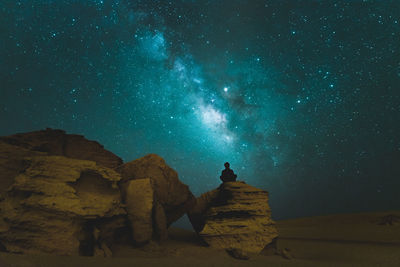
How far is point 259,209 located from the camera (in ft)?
29.8

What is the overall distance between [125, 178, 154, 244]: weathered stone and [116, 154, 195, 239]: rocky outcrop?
608 mm

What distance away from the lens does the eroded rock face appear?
573 centimetres

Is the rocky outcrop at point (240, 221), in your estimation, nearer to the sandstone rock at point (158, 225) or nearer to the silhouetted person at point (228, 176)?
the silhouetted person at point (228, 176)

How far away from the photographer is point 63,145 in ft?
30.3

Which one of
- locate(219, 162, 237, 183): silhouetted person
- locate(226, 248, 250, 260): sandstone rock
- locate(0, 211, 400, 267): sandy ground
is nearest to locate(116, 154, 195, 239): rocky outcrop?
locate(0, 211, 400, 267): sandy ground

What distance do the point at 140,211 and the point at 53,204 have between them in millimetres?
2730

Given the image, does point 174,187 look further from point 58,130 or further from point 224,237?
point 58,130

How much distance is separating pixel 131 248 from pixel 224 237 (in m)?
3.34

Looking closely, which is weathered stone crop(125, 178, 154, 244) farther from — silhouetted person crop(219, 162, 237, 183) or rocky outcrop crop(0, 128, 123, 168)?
silhouetted person crop(219, 162, 237, 183)

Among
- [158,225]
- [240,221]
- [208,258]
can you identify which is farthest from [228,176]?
[208,258]

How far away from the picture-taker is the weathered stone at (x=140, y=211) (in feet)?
25.5

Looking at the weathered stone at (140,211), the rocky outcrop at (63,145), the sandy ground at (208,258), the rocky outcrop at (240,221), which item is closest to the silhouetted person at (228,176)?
the rocky outcrop at (240,221)

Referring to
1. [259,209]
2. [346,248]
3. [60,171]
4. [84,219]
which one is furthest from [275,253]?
[60,171]

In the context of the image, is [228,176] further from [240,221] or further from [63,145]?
[63,145]
